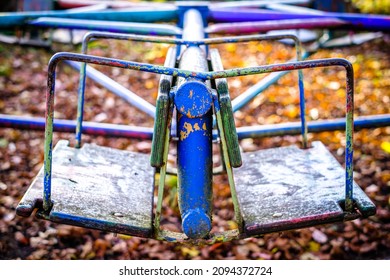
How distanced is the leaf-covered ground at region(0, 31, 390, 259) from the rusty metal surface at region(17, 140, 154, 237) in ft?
0.40

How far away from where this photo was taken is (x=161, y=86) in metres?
1.56

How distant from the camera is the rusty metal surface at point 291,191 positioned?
1.70 m

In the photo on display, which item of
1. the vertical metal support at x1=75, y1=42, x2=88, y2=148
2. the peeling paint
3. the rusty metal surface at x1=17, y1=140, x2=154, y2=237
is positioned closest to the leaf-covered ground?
the rusty metal surface at x1=17, y1=140, x2=154, y2=237

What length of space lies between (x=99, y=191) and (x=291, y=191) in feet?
2.74

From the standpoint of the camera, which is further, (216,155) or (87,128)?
(216,155)

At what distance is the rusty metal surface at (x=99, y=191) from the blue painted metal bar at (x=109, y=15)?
1299 mm

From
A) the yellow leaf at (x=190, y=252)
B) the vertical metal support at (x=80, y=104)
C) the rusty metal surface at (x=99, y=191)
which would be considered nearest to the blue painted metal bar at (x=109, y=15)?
the vertical metal support at (x=80, y=104)

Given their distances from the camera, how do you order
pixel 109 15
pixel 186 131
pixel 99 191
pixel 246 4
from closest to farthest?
pixel 186 131 < pixel 99 191 < pixel 109 15 < pixel 246 4

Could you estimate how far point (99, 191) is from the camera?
1.92 metres

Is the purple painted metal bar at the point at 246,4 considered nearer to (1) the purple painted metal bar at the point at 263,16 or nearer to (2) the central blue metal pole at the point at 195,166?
(1) the purple painted metal bar at the point at 263,16

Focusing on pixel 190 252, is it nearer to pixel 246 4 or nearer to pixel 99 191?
pixel 99 191

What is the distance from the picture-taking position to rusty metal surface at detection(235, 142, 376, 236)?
1.70 metres

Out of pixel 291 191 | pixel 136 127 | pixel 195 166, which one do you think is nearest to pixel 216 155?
pixel 136 127
